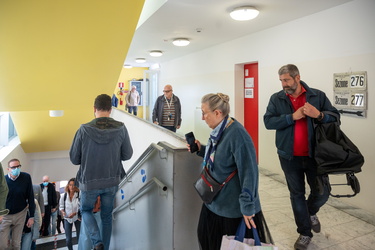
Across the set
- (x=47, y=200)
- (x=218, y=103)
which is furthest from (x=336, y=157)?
(x=47, y=200)

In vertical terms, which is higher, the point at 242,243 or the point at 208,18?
the point at 208,18

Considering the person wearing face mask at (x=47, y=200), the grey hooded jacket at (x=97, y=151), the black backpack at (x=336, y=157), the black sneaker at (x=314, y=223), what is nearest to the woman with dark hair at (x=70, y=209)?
the person wearing face mask at (x=47, y=200)

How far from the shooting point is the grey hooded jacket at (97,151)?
307 cm

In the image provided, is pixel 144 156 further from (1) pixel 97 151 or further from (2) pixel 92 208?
(2) pixel 92 208

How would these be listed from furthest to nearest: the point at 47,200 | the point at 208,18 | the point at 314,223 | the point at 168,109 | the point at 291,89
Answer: the point at 47,200, the point at 168,109, the point at 208,18, the point at 314,223, the point at 291,89

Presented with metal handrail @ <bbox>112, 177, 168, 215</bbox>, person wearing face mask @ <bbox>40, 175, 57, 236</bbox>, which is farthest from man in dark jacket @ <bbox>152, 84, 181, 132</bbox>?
person wearing face mask @ <bbox>40, 175, 57, 236</bbox>

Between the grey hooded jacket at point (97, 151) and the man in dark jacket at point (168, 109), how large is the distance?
2.87 m

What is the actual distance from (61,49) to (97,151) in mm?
2818

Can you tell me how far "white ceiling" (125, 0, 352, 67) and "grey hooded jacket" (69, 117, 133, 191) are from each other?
2197mm

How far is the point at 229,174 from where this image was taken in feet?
6.24

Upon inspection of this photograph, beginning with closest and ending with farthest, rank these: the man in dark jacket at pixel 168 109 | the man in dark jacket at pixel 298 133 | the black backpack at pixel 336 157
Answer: the black backpack at pixel 336 157 < the man in dark jacket at pixel 298 133 < the man in dark jacket at pixel 168 109

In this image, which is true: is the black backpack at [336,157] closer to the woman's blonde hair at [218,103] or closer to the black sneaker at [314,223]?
the black sneaker at [314,223]

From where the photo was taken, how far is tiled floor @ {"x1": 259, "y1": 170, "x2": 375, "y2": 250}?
2.78 metres

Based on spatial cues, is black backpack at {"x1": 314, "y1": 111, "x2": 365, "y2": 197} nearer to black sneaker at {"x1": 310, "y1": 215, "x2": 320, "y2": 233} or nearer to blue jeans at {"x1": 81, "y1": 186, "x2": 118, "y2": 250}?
black sneaker at {"x1": 310, "y1": 215, "x2": 320, "y2": 233}
